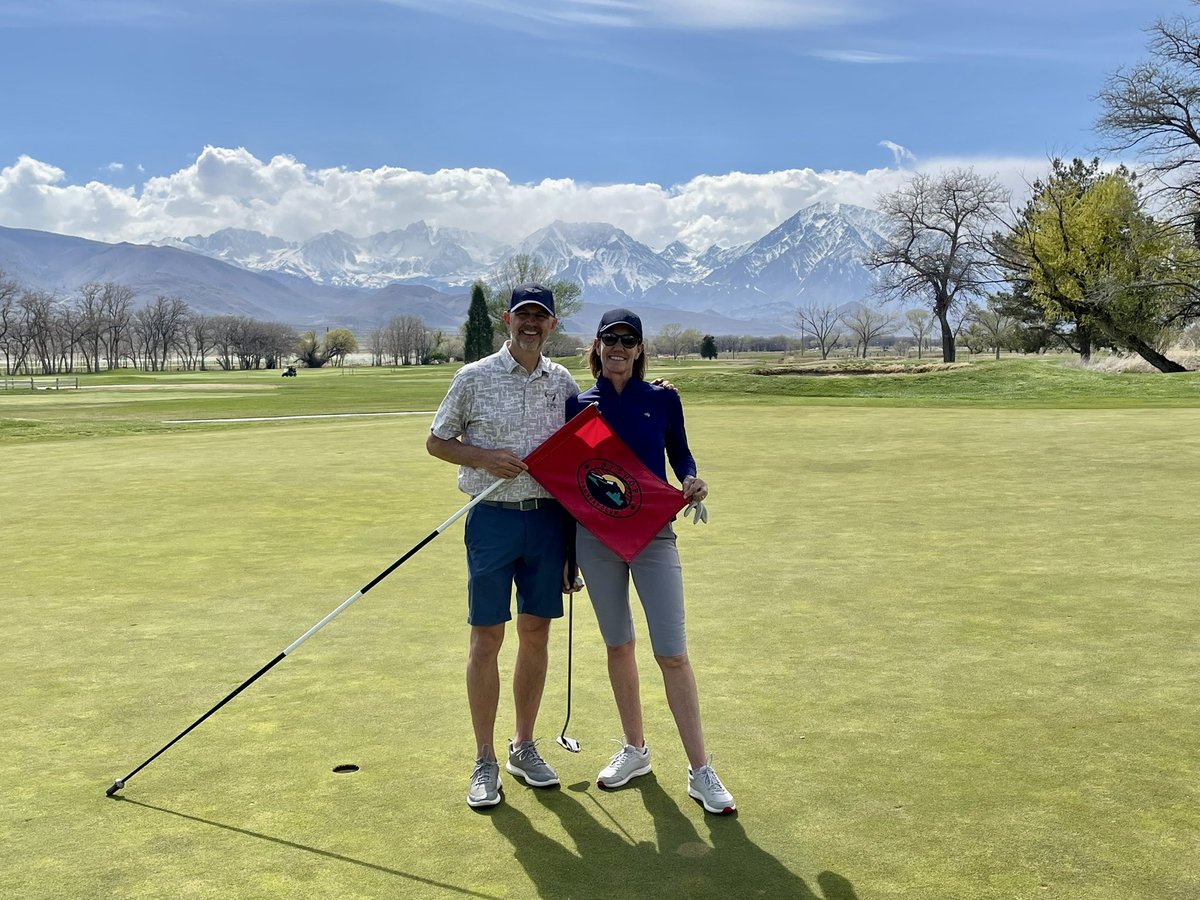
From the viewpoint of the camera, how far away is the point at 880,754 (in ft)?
18.0

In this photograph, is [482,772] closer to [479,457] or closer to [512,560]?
[512,560]

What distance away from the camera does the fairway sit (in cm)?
442

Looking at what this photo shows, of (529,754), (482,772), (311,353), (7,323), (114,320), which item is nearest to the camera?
(482,772)

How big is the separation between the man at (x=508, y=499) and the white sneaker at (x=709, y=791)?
73 cm

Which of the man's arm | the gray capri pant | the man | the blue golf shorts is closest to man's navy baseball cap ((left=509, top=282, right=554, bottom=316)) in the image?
the man

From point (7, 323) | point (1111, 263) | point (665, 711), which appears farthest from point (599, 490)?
point (7, 323)

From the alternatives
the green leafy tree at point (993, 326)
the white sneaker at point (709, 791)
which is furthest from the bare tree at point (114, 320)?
the white sneaker at point (709, 791)

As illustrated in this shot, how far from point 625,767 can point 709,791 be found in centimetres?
54

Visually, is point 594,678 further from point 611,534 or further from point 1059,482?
point 1059,482

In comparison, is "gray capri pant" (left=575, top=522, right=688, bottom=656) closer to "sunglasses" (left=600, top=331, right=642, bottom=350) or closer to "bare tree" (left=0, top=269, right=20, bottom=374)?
"sunglasses" (left=600, top=331, right=642, bottom=350)

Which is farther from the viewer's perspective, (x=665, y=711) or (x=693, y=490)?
(x=665, y=711)

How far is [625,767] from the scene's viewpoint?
5.33m

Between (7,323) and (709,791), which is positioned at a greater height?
(7,323)

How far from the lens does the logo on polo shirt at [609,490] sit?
207 inches
